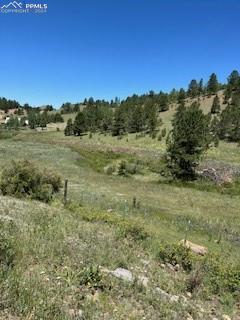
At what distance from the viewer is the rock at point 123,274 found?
8738mm

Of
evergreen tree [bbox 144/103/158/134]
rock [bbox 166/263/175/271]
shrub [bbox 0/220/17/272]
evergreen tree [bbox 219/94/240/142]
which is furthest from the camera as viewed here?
evergreen tree [bbox 144/103/158/134]

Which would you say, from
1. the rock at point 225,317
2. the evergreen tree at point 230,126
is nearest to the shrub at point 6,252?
the rock at point 225,317

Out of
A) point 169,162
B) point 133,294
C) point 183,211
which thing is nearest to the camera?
point 133,294

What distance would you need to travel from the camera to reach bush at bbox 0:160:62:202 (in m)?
19.8

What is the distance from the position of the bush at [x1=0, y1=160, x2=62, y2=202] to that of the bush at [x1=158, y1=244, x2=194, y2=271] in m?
9.57

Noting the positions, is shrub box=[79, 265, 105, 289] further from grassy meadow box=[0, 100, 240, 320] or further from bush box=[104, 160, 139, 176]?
bush box=[104, 160, 139, 176]

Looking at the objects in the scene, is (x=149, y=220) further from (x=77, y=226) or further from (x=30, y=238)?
(x=30, y=238)

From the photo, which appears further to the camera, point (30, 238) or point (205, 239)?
point (205, 239)

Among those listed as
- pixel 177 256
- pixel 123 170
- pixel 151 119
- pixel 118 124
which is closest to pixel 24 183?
pixel 177 256

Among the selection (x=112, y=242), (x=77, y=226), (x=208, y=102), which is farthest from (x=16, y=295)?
(x=208, y=102)

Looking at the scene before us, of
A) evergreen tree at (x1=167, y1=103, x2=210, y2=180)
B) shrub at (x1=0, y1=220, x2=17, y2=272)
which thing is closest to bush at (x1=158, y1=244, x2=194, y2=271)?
shrub at (x1=0, y1=220, x2=17, y2=272)

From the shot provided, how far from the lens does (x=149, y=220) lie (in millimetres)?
20078

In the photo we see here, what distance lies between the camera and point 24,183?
2005cm

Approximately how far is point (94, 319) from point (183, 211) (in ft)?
67.0
